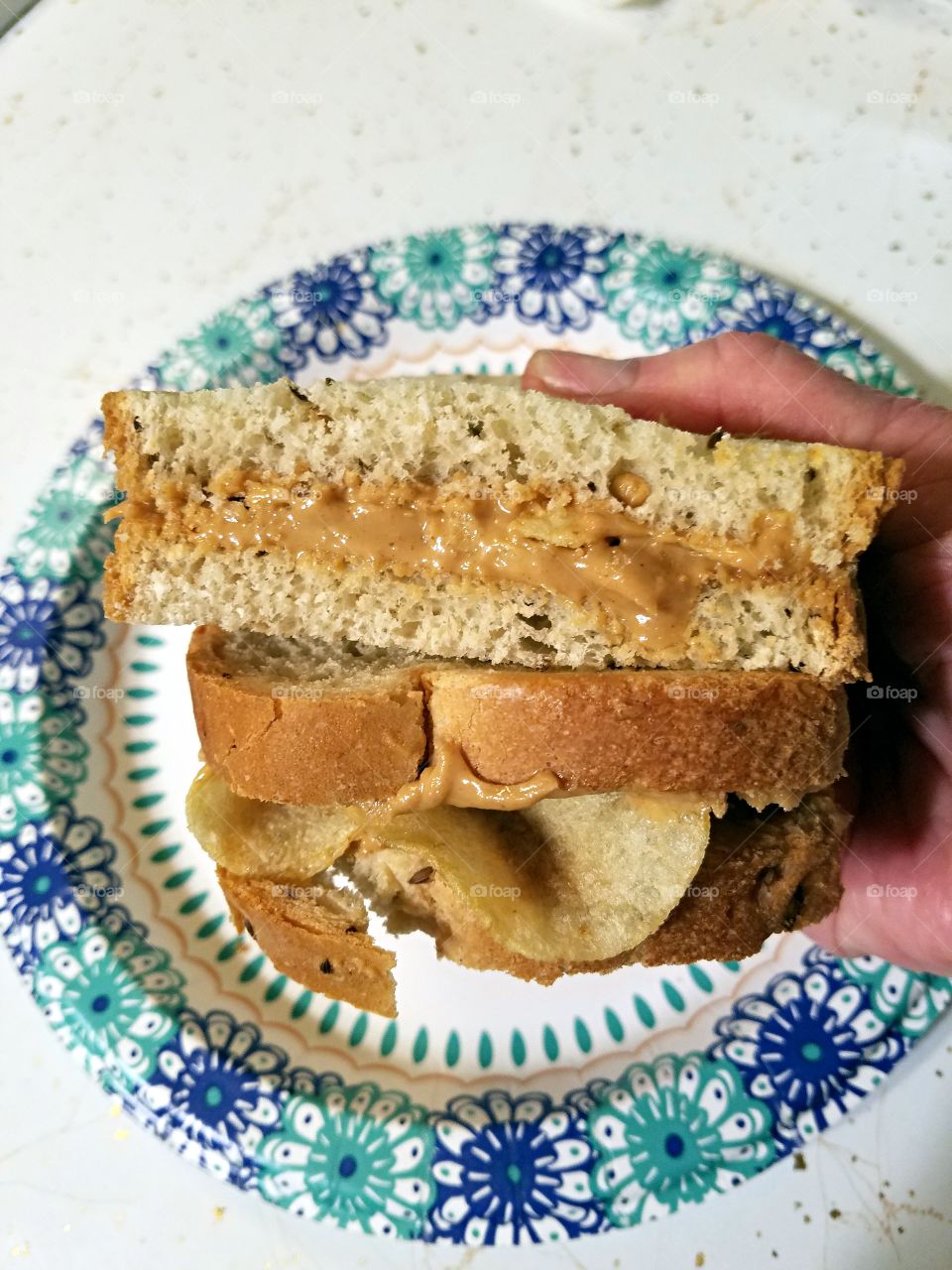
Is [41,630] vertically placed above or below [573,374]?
below

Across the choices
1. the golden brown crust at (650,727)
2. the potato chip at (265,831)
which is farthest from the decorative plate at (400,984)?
the golden brown crust at (650,727)

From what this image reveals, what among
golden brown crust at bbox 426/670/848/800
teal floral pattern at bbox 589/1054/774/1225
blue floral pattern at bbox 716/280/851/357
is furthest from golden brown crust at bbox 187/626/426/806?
blue floral pattern at bbox 716/280/851/357

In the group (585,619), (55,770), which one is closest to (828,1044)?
(585,619)

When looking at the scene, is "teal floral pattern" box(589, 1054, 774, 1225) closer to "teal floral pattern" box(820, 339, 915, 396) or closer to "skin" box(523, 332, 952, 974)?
"skin" box(523, 332, 952, 974)

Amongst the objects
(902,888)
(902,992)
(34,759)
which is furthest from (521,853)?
(34,759)

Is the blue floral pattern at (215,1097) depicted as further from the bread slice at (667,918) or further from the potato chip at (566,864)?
the potato chip at (566,864)

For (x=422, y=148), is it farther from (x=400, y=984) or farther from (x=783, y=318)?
(x=400, y=984)
